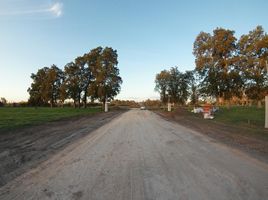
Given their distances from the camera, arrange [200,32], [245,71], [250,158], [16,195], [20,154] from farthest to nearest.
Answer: [200,32], [245,71], [20,154], [250,158], [16,195]

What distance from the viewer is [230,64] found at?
4116 cm

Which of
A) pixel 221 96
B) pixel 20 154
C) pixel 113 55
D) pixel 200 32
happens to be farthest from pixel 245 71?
pixel 20 154

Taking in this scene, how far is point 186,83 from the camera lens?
7950 cm

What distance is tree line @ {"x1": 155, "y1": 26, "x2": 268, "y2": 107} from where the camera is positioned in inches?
1567

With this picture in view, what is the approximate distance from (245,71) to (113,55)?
99.5 feet

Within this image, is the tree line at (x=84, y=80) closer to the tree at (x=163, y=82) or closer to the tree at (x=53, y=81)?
the tree at (x=53, y=81)

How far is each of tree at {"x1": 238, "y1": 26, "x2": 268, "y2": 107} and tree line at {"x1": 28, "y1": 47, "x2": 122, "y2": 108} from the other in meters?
27.7

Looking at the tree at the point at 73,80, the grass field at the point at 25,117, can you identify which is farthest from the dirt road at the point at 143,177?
the tree at the point at 73,80

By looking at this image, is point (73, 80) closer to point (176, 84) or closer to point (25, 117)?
point (176, 84)

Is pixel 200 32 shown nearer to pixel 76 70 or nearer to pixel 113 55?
pixel 113 55

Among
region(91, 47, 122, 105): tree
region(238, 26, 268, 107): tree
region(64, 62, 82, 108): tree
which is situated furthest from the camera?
region(64, 62, 82, 108): tree

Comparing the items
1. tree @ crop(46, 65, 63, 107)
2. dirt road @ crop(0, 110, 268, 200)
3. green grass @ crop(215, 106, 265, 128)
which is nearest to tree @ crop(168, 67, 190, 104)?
tree @ crop(46, 65, 63, 107)

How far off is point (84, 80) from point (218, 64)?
118 feet

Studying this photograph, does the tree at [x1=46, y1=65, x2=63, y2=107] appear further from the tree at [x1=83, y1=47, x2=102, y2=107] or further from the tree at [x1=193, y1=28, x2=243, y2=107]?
the tree at [x1=193, y1=28, x2=243, y2=107]
